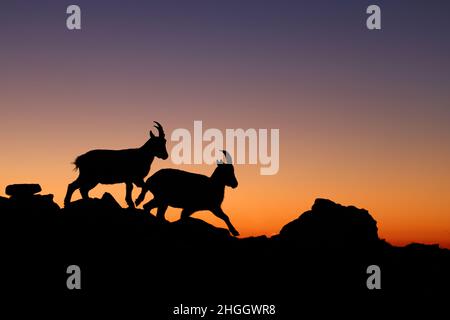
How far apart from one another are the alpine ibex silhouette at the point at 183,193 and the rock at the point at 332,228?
4047 mm

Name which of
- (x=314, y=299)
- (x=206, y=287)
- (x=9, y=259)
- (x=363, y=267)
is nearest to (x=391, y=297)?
(x=363, y=267)

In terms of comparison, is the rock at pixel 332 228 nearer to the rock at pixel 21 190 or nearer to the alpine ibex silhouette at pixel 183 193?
the alpine ibex silhouette at pixel 183 193

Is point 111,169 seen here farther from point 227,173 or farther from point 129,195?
point 227,173

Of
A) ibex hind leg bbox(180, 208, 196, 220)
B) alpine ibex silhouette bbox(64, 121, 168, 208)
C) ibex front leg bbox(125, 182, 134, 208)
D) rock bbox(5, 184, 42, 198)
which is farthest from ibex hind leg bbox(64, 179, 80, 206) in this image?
ibex hind leg bbox(180, 208, 196, 220)

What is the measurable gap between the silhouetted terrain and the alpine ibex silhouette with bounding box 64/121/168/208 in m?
0.91

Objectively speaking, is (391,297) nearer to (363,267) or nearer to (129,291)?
(363,267)

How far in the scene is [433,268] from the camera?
30734 millimetres

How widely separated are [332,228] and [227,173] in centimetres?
559

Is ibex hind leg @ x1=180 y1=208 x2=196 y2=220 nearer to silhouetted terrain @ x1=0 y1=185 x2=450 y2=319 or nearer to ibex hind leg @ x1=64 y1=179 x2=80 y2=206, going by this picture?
silhouetted terrain @ x1=0 y1=185 x2=450 y2=319

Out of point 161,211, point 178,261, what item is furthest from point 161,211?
point 178,261

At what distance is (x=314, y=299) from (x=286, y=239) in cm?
382

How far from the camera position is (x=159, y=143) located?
27734 mm
